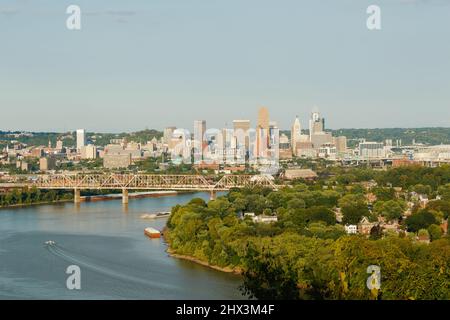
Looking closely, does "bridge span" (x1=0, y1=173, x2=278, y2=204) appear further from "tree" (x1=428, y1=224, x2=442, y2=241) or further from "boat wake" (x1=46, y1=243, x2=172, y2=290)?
"tree" (x1=428, y1=224, x2=442, y2=241)

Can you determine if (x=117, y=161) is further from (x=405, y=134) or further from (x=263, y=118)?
(x=405, y=134)

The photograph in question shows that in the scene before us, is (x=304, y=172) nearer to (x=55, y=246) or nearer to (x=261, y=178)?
(x=261, y=178)

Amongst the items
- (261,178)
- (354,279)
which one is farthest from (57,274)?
(261,178)

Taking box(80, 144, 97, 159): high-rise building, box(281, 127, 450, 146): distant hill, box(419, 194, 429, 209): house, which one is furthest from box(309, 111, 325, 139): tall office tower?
box(419, 194, 429, 209): house

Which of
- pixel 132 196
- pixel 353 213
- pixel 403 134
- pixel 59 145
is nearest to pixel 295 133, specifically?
pixel 59 145

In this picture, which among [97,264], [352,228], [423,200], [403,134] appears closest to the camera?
[97,264]

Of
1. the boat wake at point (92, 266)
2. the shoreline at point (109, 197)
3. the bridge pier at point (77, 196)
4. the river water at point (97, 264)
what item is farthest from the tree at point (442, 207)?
the shoreline at point (109, 197)
